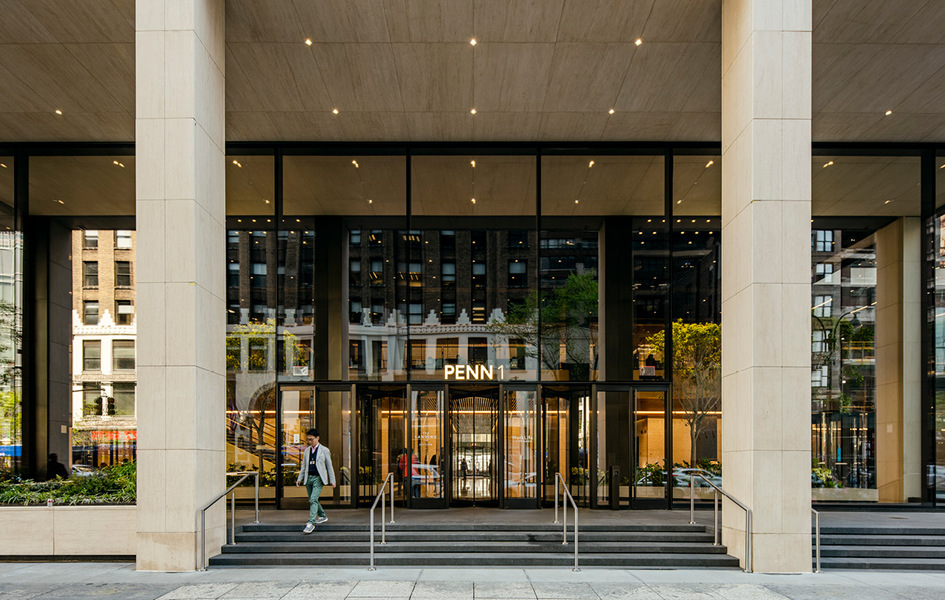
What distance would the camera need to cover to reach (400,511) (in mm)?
14250

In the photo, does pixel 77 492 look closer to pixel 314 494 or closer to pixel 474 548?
pixel 314 494

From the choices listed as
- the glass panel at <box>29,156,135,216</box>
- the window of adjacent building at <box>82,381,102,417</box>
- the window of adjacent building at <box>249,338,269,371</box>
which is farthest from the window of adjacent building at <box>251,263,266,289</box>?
the window of adjacent building at <box>82,381,102,417</box>

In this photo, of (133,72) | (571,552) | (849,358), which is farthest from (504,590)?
(849,358)

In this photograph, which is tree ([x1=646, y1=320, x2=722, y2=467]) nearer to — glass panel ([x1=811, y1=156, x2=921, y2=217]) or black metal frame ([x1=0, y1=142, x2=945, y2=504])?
black metal frame ([x1=0, y1=142, x2=945, y2=504])

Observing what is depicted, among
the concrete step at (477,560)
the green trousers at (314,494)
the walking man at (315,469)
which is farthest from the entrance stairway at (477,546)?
the walking man at (315,469)

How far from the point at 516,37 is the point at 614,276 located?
590cm

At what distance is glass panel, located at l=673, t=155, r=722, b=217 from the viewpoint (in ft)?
52.3

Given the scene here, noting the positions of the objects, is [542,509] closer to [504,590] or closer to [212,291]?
[504,590]

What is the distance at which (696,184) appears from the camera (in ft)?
52.9

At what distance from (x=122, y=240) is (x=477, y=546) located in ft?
36.7

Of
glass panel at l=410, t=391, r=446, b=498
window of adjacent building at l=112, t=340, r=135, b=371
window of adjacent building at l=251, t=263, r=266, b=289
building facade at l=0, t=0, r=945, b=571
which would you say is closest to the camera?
building facade at l=0, t=0, r=945, b=571

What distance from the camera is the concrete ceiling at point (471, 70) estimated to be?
11.1 meters

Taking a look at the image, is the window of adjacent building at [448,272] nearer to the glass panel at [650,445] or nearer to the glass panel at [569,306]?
the glass panel at [569,306]

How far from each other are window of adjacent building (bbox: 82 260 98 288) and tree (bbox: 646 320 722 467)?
12.2 meters
